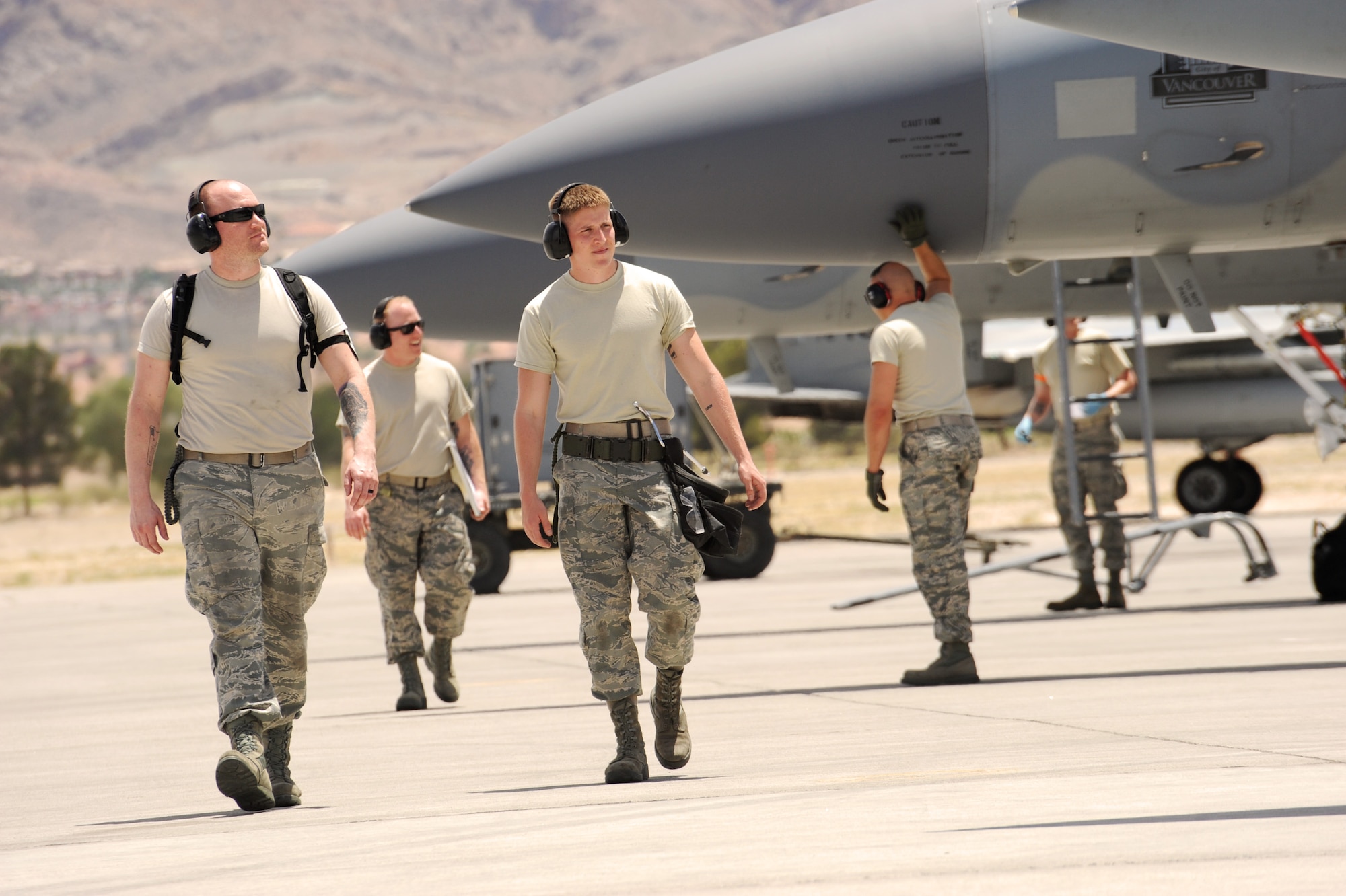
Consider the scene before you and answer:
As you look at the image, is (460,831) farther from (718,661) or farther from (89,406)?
(89,406)

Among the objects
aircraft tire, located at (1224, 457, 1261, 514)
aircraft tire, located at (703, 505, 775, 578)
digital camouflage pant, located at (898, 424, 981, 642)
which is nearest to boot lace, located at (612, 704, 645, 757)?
digital camouflage pant, located at (898, 424, 981, 642)

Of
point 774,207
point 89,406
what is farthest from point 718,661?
point 89,406

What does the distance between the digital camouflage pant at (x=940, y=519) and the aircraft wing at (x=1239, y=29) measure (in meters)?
2.15

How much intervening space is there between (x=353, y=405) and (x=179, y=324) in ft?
2.04

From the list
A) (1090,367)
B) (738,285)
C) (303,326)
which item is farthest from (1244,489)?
(303,326)

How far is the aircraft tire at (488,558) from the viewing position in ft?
53.4

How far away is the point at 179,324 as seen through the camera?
540cm

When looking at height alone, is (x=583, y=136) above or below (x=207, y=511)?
above

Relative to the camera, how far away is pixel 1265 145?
28.4 feet

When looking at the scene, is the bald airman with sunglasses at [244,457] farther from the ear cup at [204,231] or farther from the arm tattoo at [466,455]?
the arm tattoo at [466,455]

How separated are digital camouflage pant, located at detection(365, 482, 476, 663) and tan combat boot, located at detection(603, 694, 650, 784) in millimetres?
2762

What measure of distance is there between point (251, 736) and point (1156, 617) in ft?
23.3

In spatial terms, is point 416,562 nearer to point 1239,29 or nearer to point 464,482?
point 464,482

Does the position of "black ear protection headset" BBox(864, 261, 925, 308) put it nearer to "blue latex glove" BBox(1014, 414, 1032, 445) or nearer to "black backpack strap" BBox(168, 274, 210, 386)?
"blue latex glove" BBox(1014, 414, 1032, 445)
